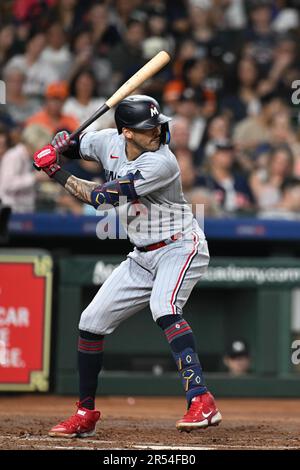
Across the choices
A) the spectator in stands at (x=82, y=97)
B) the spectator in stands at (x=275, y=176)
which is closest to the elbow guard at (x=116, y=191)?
the spectator in stands at (x=275, y=176)

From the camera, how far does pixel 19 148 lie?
8891mm

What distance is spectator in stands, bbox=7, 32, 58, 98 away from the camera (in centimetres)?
1083

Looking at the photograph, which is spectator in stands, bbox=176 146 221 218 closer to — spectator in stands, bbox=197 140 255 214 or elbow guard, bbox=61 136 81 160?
spectator in stands, bbox=197 140 255 214

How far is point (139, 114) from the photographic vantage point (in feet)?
18.2

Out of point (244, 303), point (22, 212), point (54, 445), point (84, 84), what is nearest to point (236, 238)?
point (244, 303)

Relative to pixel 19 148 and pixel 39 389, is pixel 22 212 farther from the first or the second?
pixel 39 389

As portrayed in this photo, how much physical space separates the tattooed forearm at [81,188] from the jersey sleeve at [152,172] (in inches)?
10.6

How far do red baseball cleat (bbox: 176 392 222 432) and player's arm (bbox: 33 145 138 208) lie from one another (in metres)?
1.15

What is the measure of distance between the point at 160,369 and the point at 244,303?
0.91m

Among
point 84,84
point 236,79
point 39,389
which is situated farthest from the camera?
point 236,79

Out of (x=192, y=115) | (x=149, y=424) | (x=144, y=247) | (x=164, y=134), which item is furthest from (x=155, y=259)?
(x=192, y=115)

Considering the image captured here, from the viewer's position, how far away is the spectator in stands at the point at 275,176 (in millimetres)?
9461

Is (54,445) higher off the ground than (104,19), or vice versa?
(104,19)

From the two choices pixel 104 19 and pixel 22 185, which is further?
pixel 104 19
